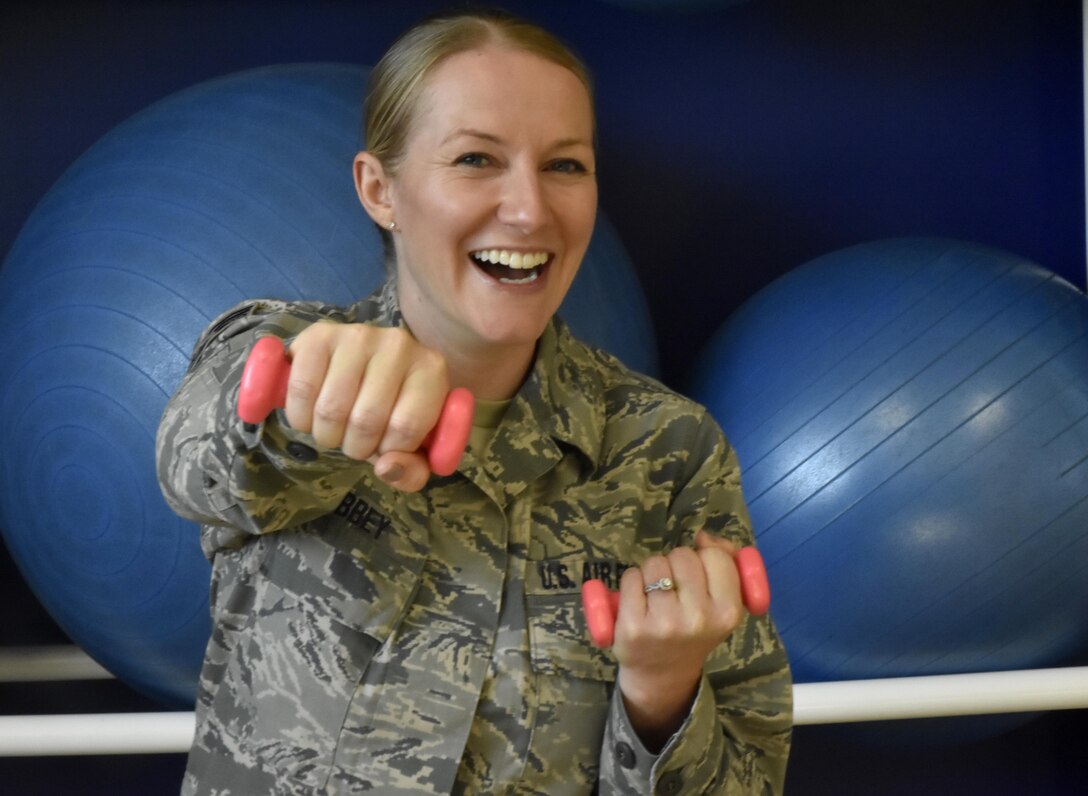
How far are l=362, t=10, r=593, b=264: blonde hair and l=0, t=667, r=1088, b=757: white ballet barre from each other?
752mm

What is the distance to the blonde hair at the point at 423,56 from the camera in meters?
0.90

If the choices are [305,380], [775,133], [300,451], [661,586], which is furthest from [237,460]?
[775,133]

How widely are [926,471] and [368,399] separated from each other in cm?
101

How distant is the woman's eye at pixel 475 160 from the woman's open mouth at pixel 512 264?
0.20 ft

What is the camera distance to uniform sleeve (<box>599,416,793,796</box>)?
0.84m

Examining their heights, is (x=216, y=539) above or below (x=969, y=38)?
below

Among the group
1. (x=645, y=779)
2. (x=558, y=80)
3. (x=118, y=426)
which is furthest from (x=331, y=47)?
(x=645, y=779)

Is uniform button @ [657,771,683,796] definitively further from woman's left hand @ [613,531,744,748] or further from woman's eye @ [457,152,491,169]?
woman's eye @ [457,152,491,169]

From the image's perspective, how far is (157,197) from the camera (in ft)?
4.59

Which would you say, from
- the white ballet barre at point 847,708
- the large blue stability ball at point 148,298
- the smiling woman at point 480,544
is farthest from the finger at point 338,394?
the white ballet barre at point 847,708

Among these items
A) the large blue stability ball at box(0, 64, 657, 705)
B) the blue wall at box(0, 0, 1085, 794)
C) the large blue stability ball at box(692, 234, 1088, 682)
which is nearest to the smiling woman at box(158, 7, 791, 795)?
the large blue stability ball at box(0, 64, 657, 705)

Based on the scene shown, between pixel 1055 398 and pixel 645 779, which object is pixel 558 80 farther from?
pixel 1055 398

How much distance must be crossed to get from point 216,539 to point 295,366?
0.33 metres

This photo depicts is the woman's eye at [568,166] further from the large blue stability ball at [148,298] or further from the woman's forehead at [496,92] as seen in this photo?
the large blue stability ball at [148,298]
